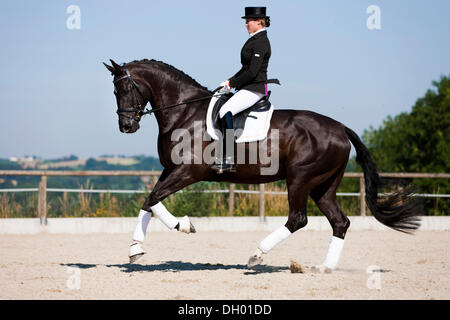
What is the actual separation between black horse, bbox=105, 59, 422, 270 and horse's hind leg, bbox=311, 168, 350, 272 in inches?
0.5

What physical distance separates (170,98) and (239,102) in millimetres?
880

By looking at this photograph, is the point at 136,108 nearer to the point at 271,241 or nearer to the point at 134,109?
the point at 134,109

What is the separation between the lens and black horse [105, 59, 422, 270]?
7.17 m

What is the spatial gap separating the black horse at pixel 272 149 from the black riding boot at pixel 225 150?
141 millimetres

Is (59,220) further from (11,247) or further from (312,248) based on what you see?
(312,248)

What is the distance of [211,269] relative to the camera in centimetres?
763

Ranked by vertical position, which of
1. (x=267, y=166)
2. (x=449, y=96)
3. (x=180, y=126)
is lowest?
(x=267, y=166)

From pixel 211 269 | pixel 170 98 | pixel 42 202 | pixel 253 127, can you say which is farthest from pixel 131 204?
pixel 253 127

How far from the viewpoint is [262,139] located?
718 cm

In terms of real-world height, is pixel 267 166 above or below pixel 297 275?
above

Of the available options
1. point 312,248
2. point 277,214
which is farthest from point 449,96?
point 312,248

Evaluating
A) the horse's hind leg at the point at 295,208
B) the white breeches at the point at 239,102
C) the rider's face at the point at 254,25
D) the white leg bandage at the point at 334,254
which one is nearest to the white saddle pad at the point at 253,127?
the white breeches at the point at 239,102

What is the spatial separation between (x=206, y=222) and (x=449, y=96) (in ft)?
44.1

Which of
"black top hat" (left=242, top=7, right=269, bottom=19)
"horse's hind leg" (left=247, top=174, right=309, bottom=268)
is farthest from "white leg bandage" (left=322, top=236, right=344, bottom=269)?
"black top hat" (left=242, top=7, right=269, bottom=19)
